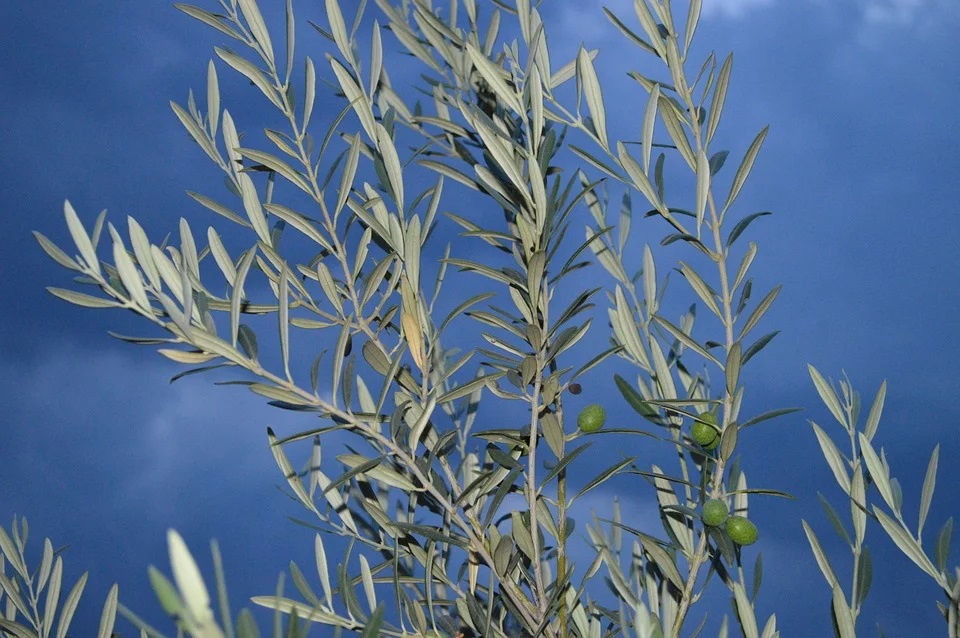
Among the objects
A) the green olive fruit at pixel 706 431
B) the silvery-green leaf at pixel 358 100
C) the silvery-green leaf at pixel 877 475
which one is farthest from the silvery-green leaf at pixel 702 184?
the silvery-green leaf at pixel 358 100

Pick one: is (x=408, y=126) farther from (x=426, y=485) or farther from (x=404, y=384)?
(x=426, y=485)

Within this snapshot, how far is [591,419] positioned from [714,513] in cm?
28

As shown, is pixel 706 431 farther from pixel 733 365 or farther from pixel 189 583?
pixel 189 583

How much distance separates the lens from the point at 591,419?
1551 millimetres

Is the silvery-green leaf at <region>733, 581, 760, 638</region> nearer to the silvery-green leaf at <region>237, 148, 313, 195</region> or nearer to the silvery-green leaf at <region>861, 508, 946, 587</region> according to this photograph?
the silvery-green leaf at <region>861, 508, 946, 587</region>

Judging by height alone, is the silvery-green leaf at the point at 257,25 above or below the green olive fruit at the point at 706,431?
above

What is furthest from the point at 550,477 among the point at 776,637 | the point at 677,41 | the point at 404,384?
the point at 677,41

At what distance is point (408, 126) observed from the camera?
2002 mm

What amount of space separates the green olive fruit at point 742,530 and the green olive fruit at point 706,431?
0.14 m

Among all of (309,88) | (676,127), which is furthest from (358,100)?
(676,127)

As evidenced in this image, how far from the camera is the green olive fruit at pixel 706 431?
1.48 meters

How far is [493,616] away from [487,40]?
142 cm

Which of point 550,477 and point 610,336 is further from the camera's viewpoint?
point 610,336

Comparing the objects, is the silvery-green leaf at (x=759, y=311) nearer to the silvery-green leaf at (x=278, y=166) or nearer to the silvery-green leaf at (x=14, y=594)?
the silvery-green leaf at (x=278, y=166)
